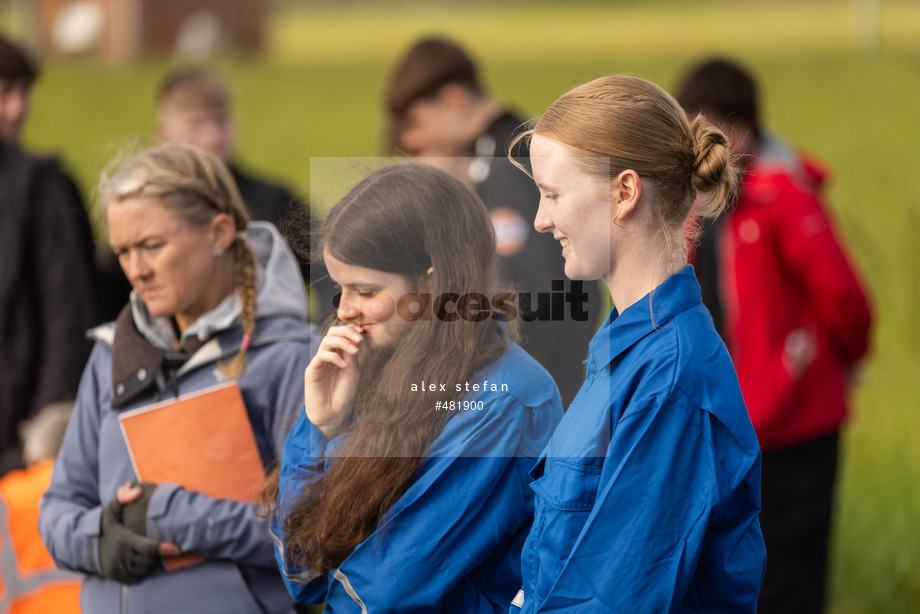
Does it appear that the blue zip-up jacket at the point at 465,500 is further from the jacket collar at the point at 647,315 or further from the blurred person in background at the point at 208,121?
the blurred person in background at the point at 208,121

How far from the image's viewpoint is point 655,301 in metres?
1.47

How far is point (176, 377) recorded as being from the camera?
2.17 m

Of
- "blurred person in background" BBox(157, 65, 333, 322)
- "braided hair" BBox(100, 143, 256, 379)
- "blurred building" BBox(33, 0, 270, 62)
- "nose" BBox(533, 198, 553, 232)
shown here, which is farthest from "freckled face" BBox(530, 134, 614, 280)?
"blurred building" BBox(33, 0, 270, 62)

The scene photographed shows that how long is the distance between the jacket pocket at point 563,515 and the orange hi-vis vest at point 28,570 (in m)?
1.48

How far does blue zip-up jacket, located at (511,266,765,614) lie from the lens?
1.37 metres

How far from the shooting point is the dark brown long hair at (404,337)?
157 centimetres

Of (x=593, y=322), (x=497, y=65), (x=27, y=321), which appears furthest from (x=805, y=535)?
(x=497, y=65)

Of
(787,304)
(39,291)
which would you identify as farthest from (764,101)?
(39,291)

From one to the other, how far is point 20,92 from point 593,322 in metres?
3.17

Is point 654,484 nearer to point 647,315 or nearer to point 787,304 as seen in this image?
point 647,315

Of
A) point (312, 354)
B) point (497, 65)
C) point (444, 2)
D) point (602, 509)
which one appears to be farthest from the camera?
point (444, 2)

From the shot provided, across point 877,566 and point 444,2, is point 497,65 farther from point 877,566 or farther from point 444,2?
point 877,566

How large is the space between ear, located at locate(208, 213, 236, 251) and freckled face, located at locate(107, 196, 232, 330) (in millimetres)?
28

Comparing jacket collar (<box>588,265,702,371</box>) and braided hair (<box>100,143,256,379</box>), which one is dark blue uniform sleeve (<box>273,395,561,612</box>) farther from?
braided hair (<box>100,143,256,379</box>)
